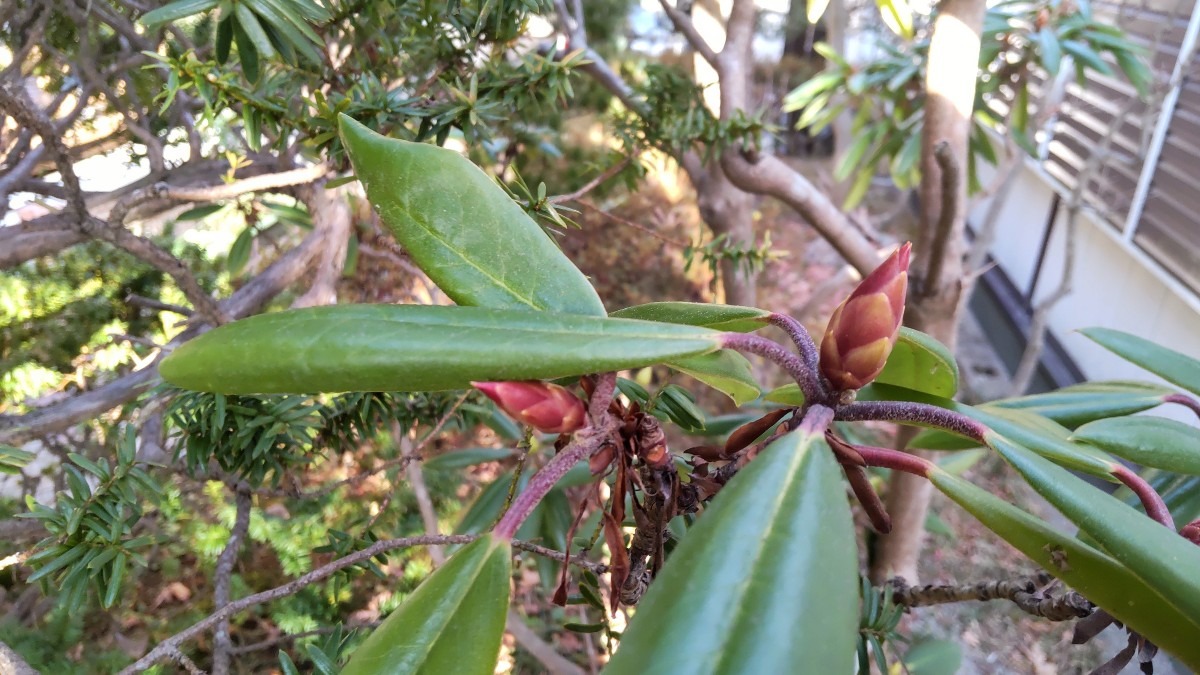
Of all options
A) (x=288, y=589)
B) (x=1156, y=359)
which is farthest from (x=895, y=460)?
(x=1156, y=359)

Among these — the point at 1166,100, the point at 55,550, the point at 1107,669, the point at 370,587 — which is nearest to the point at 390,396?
the point at 55,550

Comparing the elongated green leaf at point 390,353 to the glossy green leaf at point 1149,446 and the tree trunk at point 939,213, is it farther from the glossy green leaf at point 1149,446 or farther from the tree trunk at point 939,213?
the tree trunk at point 939,213

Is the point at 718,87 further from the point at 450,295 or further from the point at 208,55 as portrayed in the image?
the point at 450,295

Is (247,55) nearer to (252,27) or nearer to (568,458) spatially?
(252,27)

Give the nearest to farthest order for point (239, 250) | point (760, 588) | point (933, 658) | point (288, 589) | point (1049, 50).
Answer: point (760, 588) < point (288, 589) < point (933, 658) < point (239, 250) < point (1049, 50)

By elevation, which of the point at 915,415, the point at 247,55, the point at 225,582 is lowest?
the point at 225,582

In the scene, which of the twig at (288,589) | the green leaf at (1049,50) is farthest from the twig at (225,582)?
the green leaf at (1049,50)
